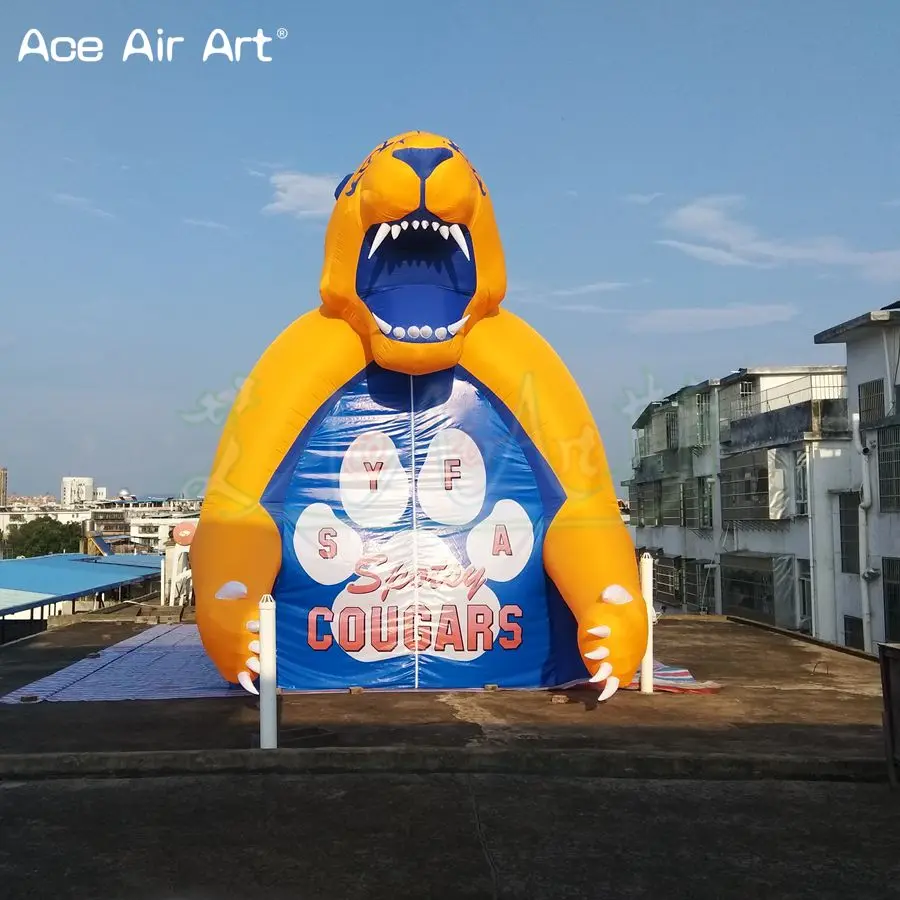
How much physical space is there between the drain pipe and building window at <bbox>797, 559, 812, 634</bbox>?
186 centimetres

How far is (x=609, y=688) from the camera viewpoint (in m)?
8.25

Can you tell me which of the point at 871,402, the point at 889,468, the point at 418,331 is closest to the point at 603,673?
the point at 418,331

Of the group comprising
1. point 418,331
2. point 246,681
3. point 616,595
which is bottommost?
point 246,681

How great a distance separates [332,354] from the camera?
930cm

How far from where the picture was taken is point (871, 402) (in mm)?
20297

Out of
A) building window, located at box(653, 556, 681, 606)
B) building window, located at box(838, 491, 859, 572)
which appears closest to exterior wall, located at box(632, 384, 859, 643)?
building window, located at box(838, 491, 859, 572)

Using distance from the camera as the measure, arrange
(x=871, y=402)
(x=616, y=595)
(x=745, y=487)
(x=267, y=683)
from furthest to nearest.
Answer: (x=745, y=487)
(x=871, y=402)
(x=616, y=595)
(x=267, y=683)

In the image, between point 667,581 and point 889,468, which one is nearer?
point 889,468

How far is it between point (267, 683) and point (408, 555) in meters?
2.78

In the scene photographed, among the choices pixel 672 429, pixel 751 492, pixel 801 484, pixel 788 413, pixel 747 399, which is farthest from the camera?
pixel 672 429

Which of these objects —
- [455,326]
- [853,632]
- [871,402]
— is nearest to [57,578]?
[455,326]

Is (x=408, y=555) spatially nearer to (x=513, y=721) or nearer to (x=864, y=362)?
(x=513, y=721)

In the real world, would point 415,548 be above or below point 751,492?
below

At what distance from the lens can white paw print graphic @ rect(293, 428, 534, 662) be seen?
9211mm
